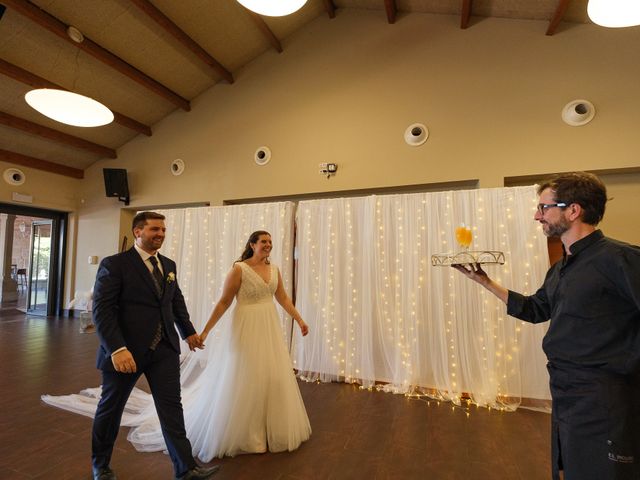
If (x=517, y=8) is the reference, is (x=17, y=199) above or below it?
below

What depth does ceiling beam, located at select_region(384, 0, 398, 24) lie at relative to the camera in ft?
14.6

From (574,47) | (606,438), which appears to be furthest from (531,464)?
(574,47)

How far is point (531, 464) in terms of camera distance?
7.22ft

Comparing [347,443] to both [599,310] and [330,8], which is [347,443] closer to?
[599,310]

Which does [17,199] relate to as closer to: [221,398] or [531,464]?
[221,398]

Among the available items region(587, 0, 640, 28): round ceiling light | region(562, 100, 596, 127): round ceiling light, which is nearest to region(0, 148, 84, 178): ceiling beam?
region(587, 0, 640, 28): round ceiling light


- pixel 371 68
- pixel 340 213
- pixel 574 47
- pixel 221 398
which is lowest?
pixel 221 398

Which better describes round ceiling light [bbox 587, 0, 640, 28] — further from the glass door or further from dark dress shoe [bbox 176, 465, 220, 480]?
the glass door

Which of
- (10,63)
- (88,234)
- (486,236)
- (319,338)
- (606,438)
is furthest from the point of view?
(88,234)

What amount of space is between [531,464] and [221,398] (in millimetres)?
2131

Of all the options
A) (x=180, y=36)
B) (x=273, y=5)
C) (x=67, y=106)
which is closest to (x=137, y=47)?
(x=180, y=36)

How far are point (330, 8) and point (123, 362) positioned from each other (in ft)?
17.9

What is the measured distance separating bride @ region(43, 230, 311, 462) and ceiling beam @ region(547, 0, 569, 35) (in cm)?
412

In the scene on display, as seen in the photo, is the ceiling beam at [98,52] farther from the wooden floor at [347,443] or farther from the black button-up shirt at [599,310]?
the black button-up shirt at [599,310]
